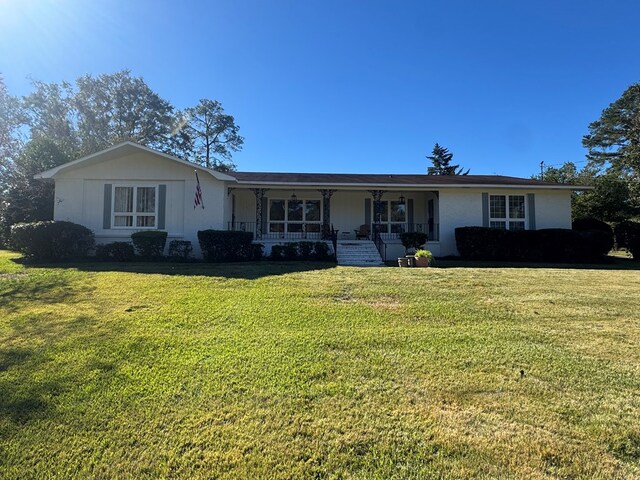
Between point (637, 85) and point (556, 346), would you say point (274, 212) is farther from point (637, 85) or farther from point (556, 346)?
point (637, 85)

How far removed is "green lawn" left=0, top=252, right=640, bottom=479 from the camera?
2596 mm

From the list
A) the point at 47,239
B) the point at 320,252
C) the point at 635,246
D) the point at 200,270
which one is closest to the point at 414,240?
the point at 320,252

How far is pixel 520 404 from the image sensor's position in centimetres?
327

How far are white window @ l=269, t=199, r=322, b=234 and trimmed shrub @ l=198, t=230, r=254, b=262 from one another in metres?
4.68

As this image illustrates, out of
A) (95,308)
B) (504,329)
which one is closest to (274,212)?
(95,308)

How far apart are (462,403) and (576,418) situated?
87 cm

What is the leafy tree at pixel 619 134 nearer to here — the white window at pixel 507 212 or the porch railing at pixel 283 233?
the white window at pixel 507 212

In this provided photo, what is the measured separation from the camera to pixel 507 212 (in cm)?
1655

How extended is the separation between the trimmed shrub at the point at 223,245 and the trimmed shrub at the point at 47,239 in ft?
14.0

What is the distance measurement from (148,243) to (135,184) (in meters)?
3.07

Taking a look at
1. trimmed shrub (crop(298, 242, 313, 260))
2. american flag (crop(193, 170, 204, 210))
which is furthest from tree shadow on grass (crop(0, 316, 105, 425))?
american flag (crop(193, 170, 204, 210))

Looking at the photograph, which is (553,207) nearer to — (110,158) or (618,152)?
(110,158)

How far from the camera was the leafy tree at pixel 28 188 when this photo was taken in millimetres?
17969

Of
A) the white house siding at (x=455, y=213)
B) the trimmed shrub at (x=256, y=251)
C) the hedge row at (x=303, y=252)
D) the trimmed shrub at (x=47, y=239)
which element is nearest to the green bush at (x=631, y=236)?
the white house siding at (x=455, y=213)
